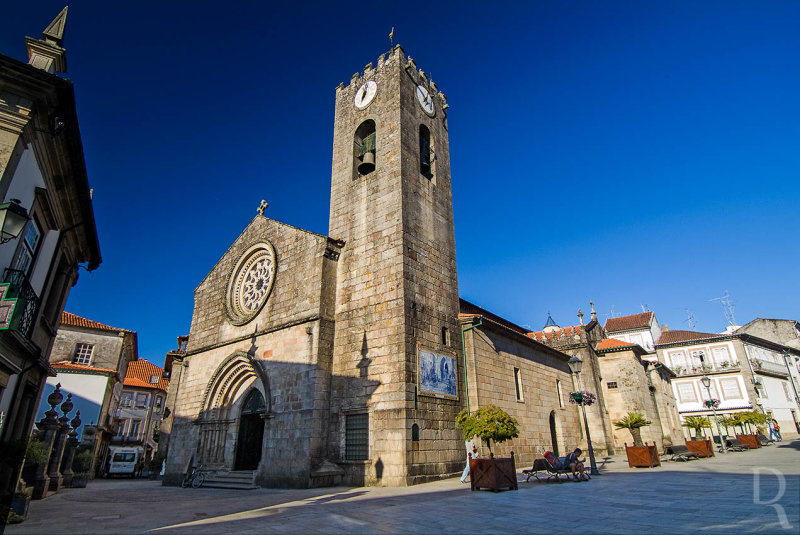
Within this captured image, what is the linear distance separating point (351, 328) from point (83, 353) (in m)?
26.0

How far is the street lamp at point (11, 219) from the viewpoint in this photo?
240 inches

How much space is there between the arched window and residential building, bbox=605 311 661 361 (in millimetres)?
36520

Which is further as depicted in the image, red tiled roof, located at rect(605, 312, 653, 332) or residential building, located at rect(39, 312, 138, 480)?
red tiled roof, located at rect(605, 312, 653, 332)

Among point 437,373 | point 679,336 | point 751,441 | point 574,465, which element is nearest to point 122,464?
point 437,373

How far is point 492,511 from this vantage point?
7535 mm

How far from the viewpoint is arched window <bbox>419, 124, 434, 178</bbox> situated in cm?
1873

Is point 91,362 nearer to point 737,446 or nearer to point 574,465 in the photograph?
point 574,465

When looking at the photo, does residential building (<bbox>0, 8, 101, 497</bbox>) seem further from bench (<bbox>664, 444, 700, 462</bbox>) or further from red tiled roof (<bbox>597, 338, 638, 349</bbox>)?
red tiled roof (<bbox>597, 338, 638, 349</bbox>)

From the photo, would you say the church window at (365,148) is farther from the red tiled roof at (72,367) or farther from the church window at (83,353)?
the church window at (83,353)

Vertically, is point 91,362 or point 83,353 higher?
point 83,353

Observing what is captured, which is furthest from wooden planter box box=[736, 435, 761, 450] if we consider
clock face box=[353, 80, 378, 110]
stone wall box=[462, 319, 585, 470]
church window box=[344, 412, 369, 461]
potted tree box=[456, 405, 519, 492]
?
clock face box=[353, 80, 378, 110]

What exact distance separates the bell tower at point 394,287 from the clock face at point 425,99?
8cm

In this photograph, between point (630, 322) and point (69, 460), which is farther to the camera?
point (630, 322)

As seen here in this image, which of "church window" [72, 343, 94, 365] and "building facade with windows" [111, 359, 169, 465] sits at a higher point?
"church window" [72, 343, 94, 365]
